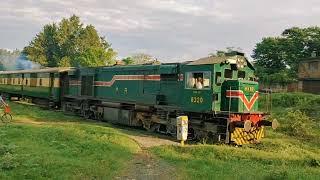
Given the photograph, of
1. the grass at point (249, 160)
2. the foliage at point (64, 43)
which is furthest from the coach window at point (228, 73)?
the foliage at point (64, 43)

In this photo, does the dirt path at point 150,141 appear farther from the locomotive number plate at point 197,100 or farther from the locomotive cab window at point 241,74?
Answer: the locomotive cab window at point 241,74

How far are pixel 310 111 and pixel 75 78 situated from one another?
1723cm

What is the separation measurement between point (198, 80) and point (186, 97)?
1088 millimetres

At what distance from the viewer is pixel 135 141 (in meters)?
18.8

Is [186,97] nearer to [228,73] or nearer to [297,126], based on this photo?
[228,73]

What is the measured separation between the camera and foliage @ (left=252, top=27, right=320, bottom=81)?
72188mm

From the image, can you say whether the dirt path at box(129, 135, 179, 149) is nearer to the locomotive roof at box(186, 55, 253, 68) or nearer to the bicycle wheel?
the locomotive roof at box(186, 55, 253, 68)

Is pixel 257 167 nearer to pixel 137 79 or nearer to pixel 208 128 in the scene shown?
pixel 208 128

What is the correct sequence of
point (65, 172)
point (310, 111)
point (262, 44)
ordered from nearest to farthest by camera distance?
point (65, 172)
point (310, 111)
point (262, 44)

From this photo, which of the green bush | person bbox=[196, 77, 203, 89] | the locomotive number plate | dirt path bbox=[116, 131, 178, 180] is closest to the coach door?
the locomotive number plate

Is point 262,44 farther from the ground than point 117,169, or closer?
farther from the ground

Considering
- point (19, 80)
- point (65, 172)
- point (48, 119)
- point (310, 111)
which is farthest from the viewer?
point (19, 80)

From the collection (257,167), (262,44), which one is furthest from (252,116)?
(262,44)

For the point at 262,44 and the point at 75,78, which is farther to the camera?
the point at 262,44
